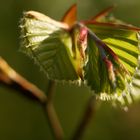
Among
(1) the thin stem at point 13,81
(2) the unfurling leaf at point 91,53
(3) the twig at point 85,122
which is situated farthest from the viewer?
(3) the twig at point 85,122

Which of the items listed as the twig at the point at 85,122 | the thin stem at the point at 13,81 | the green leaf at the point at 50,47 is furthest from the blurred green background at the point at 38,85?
the green leaf at the point at 50,47

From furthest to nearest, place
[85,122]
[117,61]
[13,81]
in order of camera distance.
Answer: [85,122] < [13,81] < [117,61]

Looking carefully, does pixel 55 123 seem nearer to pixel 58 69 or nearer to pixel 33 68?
pixel 58 69

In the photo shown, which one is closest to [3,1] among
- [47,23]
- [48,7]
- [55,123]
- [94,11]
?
[48,7]

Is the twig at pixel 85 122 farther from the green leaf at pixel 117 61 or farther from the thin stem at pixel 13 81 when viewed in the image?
the green leaf at pixel 117 61

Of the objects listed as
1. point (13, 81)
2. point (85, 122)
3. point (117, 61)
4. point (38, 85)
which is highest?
point (117, 61)

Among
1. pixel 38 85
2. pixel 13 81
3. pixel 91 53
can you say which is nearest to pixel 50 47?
pixel 91 53

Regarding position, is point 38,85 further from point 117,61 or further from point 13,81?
point 117,61

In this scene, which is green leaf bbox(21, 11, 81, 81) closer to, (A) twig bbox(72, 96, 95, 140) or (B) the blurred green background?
(A) twig bbox(72, 96, 95, 140)
